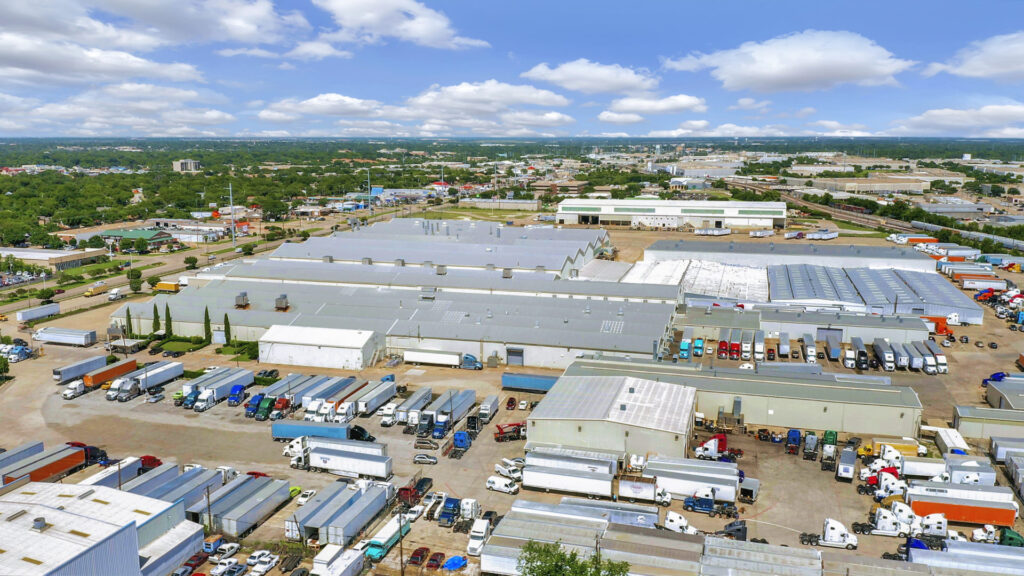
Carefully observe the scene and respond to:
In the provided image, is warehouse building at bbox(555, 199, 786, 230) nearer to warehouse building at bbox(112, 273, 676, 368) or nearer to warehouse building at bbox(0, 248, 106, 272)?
warehouse building at bbox(112, 273, 676, 368)

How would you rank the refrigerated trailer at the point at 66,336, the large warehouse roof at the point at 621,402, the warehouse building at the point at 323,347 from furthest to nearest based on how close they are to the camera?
1. the refrigerated trailer at the point at 66,336
2. the warehouse building at the point at 323,347
3. the large warehouse roof at the point at 621,402

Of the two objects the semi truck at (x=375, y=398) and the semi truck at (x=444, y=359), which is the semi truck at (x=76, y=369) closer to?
the semi truck at (x=375, y=398)

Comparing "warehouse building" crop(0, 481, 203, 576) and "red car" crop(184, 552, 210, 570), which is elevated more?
"warehouse building" crop(0, 481, 203, 576)

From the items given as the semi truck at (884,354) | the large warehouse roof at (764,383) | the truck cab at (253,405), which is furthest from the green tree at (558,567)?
the semi truck at (884,354)

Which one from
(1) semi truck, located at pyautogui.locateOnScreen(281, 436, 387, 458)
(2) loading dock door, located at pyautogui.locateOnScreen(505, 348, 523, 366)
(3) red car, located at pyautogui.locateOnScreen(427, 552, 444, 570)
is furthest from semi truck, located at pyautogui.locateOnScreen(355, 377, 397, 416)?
(3) red car, located at pyautogui.locateOnScreen(427, 552, 444, 570)

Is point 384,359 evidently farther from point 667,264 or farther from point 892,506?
point 667,264

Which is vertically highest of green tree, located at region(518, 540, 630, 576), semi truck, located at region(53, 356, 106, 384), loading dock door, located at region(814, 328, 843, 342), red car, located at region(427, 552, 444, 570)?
green tree, located at region(518, 540, 630, 576)

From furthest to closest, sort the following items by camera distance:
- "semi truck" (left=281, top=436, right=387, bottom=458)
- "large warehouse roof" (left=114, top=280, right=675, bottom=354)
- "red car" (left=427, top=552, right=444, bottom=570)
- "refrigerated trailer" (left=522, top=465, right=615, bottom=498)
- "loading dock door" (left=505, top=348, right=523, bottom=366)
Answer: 1. "large warehouse roof" (left=114, top=280, right=675, bottom=354)
2. "loading dock door" (left=505, top=348, right=523, bottom=366)
3. "semi truck" (left=281, top=436, right=387, bottom=458)
4. "refrigerated trailer" (left=522, top=465, right=615, bottom=498)
5. "red car" (left=427, top=552, right=444, bottom=570)

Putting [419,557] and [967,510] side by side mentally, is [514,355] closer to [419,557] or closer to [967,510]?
[419,557]
